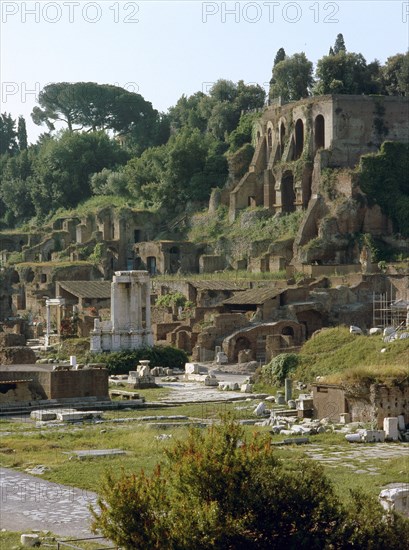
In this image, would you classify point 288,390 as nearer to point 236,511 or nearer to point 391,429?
point 391,429

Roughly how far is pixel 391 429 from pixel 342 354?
10973 millimetres

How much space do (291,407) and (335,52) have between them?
4867cm

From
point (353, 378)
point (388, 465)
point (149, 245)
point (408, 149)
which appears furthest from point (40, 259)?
point (388, 465)

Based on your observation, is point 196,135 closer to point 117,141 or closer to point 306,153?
point 306,153

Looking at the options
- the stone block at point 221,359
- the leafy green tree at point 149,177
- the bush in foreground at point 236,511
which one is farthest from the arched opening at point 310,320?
the bush in foreground at point 236,511

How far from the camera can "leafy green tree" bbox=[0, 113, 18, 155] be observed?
108 m

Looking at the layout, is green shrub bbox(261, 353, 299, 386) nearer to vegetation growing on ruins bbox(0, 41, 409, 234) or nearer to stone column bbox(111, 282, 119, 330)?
stone column bbox(111, 282, 119, 330)

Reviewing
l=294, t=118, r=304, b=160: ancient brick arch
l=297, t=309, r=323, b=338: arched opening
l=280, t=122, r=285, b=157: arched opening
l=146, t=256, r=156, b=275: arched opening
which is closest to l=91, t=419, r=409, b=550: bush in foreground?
l=297, t=309, r=323, b=338: arched opening

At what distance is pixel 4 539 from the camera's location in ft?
69.4

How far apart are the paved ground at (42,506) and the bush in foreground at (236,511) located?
3290 mm

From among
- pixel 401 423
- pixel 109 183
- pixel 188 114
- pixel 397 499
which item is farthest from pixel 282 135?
pixel 397 499

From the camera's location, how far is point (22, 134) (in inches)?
4267

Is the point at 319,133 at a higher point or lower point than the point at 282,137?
lower

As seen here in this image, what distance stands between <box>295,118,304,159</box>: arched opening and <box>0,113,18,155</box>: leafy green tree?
1538 inches
